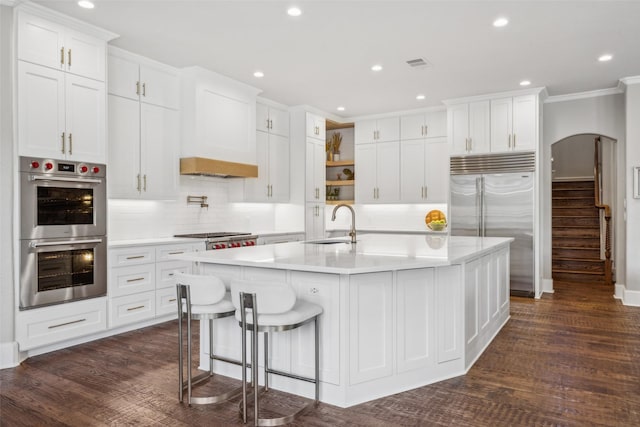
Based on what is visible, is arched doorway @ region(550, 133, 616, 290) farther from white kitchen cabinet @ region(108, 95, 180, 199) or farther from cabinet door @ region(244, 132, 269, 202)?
white kitchen cabinet @ region(108, 95, 180, 199)

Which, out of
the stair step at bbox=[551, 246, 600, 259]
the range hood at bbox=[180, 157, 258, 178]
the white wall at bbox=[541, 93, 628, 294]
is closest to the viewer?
the range hood at bbox=[180, 157, 258, 178]

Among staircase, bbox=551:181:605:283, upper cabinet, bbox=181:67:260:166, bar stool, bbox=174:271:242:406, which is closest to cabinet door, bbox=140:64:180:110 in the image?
upper cabinet, bbox=181:67:260:166

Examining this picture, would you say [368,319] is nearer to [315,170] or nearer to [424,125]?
[315,170]

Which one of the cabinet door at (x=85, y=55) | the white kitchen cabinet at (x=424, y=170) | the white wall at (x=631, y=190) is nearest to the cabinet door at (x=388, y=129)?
the white kitchen cabinet at (x=424, y=170)

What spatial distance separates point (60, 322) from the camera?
3.71m

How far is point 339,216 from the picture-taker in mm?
8312

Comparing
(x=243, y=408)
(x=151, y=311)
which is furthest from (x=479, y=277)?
(x=151, y=311)

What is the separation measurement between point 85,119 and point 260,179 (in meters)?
2.81

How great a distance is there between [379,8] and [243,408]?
311cm

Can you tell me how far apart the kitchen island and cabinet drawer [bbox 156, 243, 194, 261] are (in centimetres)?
145

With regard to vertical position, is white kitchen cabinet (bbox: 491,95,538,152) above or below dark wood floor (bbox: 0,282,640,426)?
above

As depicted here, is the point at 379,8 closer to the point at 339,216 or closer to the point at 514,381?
the point at 514,381

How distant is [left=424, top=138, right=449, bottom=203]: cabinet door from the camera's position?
6.99m

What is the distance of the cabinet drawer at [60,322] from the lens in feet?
11.4
